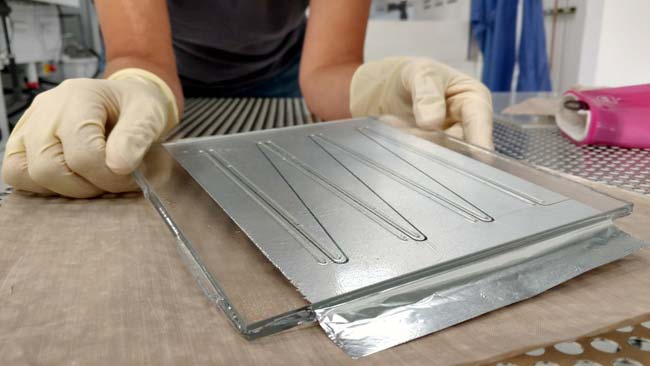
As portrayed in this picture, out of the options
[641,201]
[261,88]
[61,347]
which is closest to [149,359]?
[61,347]

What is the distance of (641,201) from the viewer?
54 cm

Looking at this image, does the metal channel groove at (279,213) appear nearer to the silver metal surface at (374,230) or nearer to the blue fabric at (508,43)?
the silver metal surface at (374,230)

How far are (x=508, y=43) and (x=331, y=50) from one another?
4.63 feet

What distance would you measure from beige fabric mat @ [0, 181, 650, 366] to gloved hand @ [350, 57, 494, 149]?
1.07 feet

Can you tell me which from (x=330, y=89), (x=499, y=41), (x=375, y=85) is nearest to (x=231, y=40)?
(x=330, y=89)

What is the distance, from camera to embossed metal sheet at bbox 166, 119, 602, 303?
1.09 ft

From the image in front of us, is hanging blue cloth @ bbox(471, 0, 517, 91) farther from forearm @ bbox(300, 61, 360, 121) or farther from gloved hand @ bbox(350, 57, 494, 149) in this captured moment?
gloved hand @ bbox(350, 57, 494, 149)

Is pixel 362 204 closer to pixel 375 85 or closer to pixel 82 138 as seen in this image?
pixel 82 138

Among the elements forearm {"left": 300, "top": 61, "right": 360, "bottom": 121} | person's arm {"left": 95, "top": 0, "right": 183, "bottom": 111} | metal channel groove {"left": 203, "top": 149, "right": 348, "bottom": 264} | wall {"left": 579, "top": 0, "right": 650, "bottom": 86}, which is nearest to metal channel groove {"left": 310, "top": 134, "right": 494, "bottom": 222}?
metal channel groove {"left": 203, "top": 149, "right": 348, "bottom": 264}

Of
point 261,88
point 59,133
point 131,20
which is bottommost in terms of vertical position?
point 261,88

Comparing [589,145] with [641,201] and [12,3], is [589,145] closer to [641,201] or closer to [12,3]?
[641,201]

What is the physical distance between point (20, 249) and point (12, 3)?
204 cm

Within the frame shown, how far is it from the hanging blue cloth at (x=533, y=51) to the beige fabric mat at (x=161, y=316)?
5.89 ft

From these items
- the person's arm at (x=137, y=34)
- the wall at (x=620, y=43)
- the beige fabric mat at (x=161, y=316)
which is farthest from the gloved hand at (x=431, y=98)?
the wall at (x=620, y=43)
